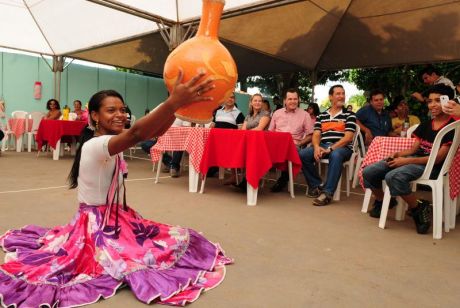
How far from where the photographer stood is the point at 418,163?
110 inches

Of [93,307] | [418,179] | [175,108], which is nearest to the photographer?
[175,108]

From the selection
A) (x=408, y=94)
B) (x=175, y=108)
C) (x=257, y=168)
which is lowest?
(x=257, y=168)

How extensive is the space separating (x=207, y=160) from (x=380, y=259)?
83.2 inches

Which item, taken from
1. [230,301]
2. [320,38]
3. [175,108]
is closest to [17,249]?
[230,301]

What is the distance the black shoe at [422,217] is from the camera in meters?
2.83

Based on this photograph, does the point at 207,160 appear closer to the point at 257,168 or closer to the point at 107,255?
the point at 257,168

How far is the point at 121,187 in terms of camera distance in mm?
1917

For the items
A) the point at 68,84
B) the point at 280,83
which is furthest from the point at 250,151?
the point at 280,83

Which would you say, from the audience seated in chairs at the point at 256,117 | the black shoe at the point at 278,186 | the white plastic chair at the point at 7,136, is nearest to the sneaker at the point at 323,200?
the black shoe at the point at 278,186

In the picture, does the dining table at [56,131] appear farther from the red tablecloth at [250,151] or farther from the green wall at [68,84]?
the red tablecloth at [250,151]

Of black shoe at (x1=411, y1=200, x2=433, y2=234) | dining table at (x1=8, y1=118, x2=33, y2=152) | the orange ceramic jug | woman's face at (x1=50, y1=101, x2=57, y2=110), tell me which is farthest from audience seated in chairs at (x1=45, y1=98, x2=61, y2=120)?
the orange ceramic jug

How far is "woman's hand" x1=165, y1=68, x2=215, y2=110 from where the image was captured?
44.6 inches

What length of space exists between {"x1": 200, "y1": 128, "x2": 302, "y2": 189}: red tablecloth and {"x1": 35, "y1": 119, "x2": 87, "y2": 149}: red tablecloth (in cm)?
404

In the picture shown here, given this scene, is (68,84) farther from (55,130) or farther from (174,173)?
(174,173)
